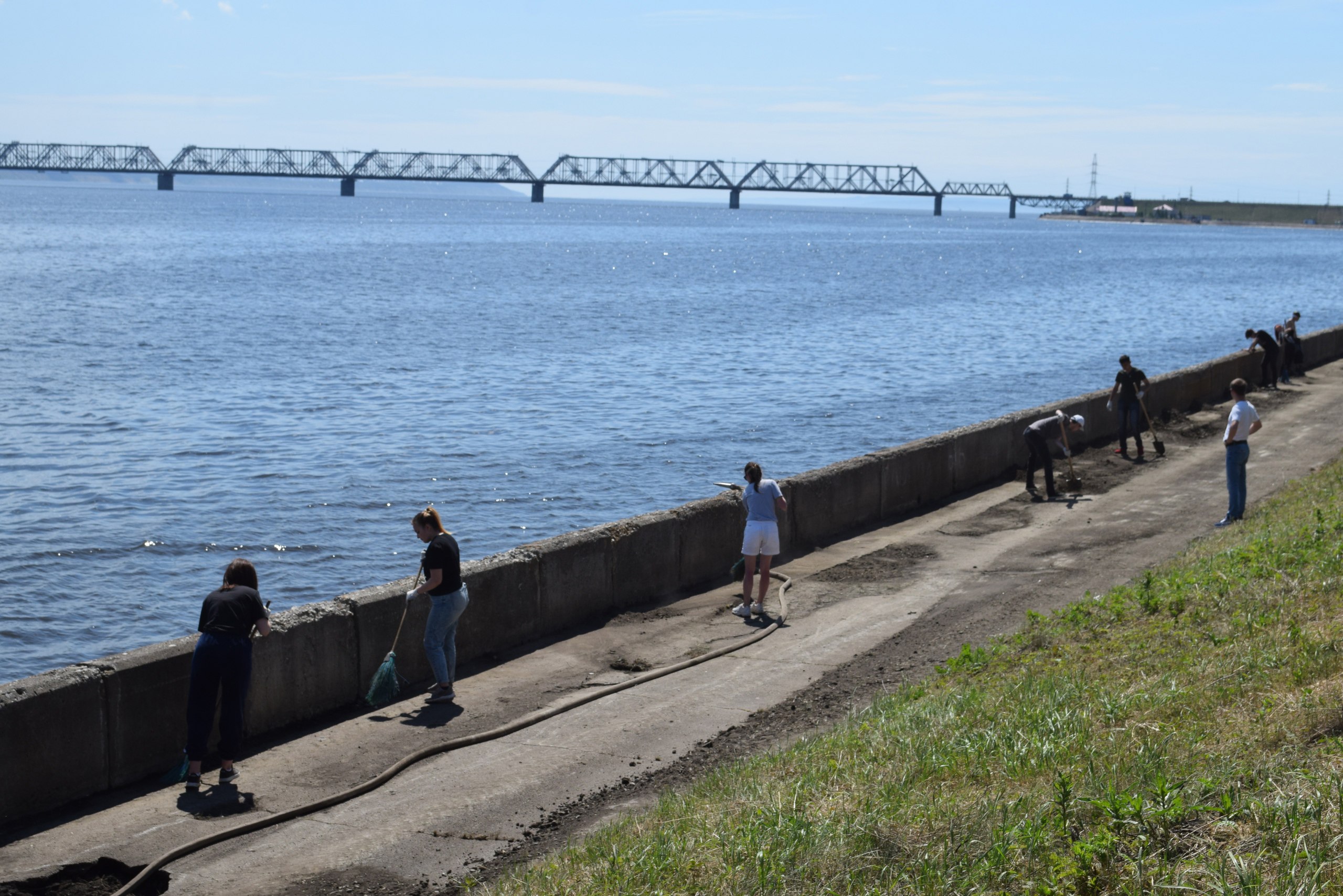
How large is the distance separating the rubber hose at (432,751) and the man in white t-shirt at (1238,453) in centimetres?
632

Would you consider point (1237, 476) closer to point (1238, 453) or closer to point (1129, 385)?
point (1238, 453)

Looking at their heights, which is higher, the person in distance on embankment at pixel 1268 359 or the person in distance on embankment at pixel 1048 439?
the person in distance on embankment at pixel 1268 359

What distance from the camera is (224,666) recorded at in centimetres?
875

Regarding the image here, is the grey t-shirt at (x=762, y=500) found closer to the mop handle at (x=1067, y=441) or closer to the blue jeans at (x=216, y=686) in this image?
the blue jeans at (x=216, y=686)

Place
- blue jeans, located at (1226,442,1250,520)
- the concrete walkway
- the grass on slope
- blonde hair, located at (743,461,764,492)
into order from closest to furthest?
1. the grass on slope
2. the concrete walkway
3. blonde hair, located at (743,461,764,492)
4. blue jeans, located at (1226,442,1250,520)

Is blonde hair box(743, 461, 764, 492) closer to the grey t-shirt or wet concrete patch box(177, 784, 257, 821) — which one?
the grey t-shirt

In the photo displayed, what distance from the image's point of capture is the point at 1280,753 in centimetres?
681

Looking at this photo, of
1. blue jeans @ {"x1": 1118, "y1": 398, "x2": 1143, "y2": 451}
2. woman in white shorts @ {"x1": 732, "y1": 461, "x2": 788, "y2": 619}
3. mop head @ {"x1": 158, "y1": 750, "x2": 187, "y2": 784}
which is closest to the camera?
mop head @ {"x1": 158, "y1": 750, "x2": 187, "y2": 784}

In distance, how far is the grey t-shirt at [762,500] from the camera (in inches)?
511

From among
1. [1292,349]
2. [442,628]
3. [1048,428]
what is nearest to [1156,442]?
[1048,428]

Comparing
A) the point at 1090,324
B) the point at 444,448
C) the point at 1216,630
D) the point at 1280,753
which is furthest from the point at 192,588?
the point at 1090,324

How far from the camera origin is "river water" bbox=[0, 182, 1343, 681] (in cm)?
2255

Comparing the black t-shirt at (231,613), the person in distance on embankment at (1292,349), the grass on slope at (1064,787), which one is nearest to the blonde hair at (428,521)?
the black t-shirt at (231,613)

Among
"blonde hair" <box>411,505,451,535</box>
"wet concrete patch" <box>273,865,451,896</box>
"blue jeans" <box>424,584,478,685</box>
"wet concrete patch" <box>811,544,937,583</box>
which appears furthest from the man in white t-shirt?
"wet concrete patch" <box>273,865,451,896</box>
